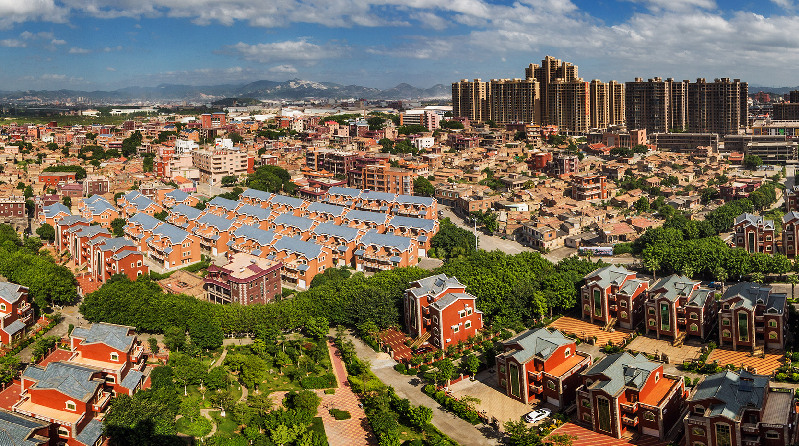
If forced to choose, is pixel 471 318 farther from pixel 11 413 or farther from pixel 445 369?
pixel 11 413

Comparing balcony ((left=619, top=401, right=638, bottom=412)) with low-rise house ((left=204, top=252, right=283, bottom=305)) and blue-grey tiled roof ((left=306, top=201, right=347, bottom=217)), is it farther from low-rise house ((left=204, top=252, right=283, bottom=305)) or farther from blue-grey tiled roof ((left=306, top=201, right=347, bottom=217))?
blue-grey tiled roof ((left=306, top=201, right=347, bottom=217))

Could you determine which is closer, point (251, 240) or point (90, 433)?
point (90, 433)

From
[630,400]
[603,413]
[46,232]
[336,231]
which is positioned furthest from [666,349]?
[46,232]

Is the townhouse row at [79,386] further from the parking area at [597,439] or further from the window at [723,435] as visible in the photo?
the window at [723,435]

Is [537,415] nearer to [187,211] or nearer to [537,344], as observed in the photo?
[537,344]

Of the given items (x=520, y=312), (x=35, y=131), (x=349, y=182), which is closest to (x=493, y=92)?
(x=349, y=182)

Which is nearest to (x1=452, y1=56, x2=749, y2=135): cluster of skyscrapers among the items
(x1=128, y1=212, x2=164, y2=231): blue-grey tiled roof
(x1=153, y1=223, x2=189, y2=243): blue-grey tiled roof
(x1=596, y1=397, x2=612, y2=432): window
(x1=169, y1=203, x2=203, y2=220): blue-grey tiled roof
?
(x1=169, y1=203, x2=203, y2=220): blue-grey tiled roof
